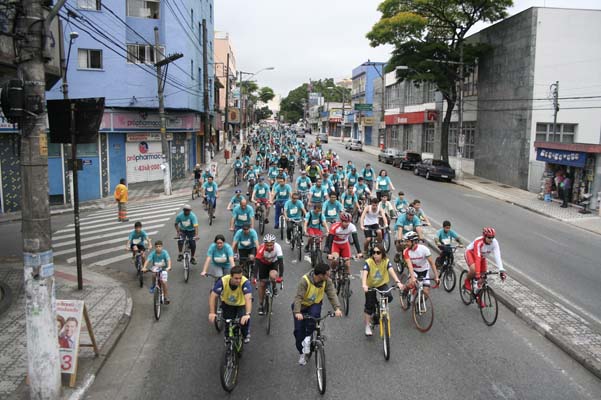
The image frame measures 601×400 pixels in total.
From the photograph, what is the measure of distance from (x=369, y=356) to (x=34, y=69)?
637cm

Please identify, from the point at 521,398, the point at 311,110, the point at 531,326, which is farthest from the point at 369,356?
the point at 311,110

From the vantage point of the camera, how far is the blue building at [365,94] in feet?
262

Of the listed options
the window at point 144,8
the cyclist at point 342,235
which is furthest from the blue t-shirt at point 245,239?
the window at point 144,8

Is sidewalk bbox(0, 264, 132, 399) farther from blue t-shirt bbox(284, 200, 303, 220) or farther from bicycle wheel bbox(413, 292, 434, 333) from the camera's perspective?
bicycle wheel bbox(413, 292, 434, 333)

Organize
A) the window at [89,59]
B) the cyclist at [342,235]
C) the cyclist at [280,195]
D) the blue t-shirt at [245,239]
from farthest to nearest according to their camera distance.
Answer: the window at [89,59]
the cyclist at [280,195]
the cyclist at [342,235]
the blue t-shirt at [245,239]

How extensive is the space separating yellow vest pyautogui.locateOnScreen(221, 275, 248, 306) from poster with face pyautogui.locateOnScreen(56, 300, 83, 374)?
2097 millimetres

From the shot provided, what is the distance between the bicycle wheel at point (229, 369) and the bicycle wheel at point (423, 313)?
144 inches

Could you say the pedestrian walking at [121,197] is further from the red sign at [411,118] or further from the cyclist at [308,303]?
the red sign at [411,118]

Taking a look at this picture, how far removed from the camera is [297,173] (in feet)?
123

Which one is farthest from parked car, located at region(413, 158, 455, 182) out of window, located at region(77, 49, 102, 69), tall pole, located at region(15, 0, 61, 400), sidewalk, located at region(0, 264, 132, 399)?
tall pole, located at region(15, 0, 61, 400)

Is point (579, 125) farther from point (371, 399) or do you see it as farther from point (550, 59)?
point (371, 399)

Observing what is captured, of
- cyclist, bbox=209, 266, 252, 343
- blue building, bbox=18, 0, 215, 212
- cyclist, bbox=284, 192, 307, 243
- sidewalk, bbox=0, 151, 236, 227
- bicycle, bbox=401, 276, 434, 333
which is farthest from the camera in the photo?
blue building, bbox=18, 0, 215, 212

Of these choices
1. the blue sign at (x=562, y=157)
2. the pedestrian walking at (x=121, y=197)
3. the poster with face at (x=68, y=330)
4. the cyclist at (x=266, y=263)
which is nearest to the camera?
the poster with face at (x=68, y=330)

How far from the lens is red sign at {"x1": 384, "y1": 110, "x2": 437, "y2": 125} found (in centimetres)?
4684
